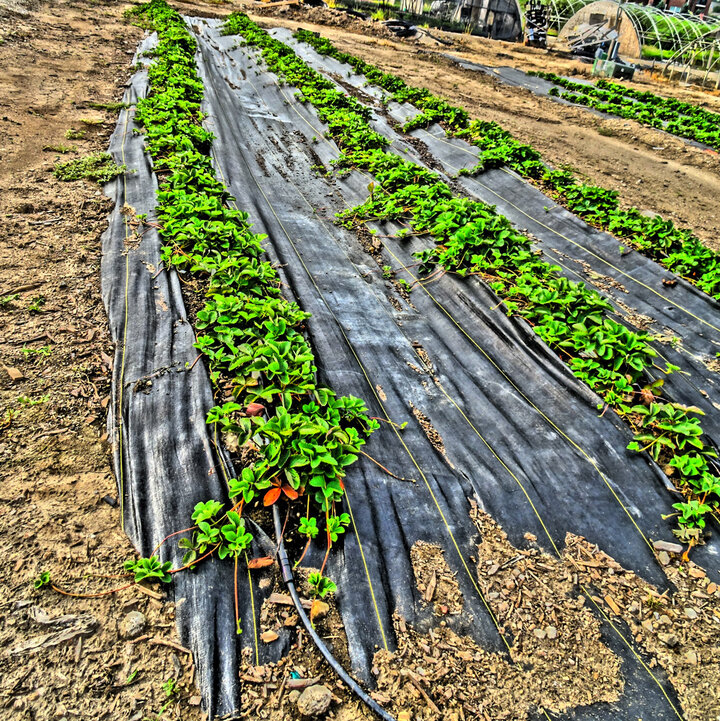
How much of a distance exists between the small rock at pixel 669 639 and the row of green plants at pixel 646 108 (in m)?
12.9

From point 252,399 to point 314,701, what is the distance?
202cm

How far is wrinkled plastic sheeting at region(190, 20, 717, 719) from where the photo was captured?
9.48 ft

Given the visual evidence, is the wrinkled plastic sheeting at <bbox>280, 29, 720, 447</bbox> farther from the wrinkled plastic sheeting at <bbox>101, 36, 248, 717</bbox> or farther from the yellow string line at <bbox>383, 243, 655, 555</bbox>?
the wrinkled plastic sheeting at <bbox>101, 36, 248, 717</bbox>

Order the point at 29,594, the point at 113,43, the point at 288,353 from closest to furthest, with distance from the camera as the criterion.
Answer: the point at 29,594
the point at 288,353
the point at 113,43

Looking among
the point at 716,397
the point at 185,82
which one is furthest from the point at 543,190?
the point at 185,82

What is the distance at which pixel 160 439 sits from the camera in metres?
3.40

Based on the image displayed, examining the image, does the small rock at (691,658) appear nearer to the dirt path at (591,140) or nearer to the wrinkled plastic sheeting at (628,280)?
the wrinkled plastic sheeting at (628,280)

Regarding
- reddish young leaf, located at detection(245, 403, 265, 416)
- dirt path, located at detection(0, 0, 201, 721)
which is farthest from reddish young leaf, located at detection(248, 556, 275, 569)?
reddish young leaf, located at detection(245, 403, 265, 416)

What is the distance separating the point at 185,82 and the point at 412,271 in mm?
7802

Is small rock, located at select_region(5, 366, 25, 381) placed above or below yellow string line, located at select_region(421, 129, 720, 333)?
below

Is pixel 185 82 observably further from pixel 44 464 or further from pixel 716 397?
pixel 716 397

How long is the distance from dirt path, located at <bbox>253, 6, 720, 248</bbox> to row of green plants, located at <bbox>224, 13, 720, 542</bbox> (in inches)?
157

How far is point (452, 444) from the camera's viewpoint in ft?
13.0

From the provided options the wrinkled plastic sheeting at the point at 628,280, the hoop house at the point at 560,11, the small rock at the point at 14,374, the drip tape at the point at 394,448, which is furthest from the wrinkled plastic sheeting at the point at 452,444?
the hoop house at the point at 560,11
